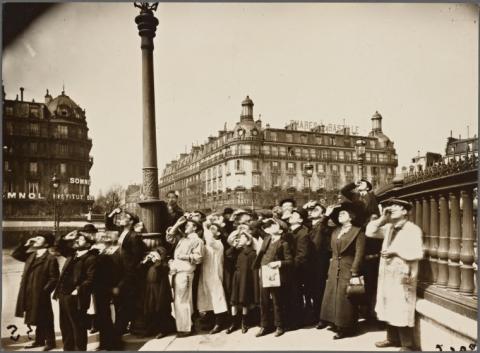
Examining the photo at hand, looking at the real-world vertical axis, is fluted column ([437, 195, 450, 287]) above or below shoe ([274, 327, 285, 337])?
above

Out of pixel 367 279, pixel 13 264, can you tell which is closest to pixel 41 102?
pixel 13 264

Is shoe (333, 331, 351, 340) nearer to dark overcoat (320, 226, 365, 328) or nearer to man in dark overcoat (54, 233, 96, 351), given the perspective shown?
dark overcoat (320, 226, 365, 328)

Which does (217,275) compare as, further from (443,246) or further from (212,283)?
(443,246)

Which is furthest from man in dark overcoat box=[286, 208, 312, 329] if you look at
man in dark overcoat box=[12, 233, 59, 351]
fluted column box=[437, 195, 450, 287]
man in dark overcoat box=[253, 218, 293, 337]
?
man in dark overcoat box=[12, 233, 59, 351]

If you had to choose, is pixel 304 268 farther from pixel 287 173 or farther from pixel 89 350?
pixel 89 350

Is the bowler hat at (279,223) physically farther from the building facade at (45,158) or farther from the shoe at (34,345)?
the shoe at (34,345)
